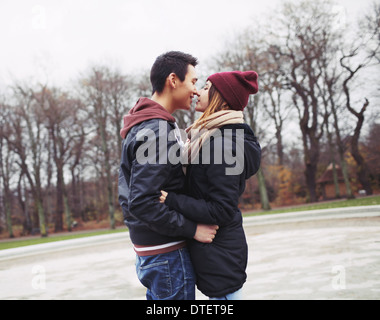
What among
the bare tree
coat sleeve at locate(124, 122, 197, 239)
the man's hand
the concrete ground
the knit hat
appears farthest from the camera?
the bare tree

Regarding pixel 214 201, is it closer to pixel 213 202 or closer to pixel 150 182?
pixel 213 202

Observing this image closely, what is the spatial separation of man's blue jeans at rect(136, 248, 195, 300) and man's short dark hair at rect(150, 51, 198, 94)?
95cm

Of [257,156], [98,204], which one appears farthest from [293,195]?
[257,156]

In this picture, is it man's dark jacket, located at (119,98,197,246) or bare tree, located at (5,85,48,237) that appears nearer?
man's dark jacket, located at (119,98,197,246)

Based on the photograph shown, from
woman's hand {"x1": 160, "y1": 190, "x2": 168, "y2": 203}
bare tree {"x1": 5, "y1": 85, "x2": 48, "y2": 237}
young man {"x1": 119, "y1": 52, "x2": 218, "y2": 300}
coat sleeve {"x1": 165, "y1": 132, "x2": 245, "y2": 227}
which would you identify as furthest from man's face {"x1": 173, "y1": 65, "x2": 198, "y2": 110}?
bare tree {"x1": 5, "y1": 85, "x2": 48, "y2": 237}

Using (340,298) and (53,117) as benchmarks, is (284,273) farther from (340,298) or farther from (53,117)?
(53,117)

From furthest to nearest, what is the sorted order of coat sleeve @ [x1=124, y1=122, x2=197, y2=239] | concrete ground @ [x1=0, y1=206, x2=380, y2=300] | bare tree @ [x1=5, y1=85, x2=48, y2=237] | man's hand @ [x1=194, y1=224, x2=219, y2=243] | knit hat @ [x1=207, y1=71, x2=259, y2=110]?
bare tree @ [x1=5, y1=85, x2=48, y2=237] → concrete ground @ [x1=0, y1=206, x2=380, y2=300] → knit hat @ [x1=207, y1=71, x2=259, y2=110] → man's hand @ [x1=194, y1=224, x2=219, y2=243] → coat sleeve @ [x1=124, y1=122, x2=197, y2=239]

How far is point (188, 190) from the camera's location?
190 centimetres

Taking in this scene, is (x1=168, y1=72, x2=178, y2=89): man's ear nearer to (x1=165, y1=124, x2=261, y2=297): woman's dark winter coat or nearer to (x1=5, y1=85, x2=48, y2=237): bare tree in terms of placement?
(x1=165, y1=124, x2=261, y2=297): woman's dark winter coat

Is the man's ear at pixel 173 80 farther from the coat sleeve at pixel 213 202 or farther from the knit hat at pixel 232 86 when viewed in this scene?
the coat sleeve at pixel 213 202

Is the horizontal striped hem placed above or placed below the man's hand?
below

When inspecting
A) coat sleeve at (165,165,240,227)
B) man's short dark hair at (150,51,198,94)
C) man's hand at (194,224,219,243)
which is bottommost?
man's hand at (194,224,219,243)

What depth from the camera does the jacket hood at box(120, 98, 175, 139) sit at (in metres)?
1.83

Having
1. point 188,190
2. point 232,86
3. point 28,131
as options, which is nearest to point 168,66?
point 232,86
